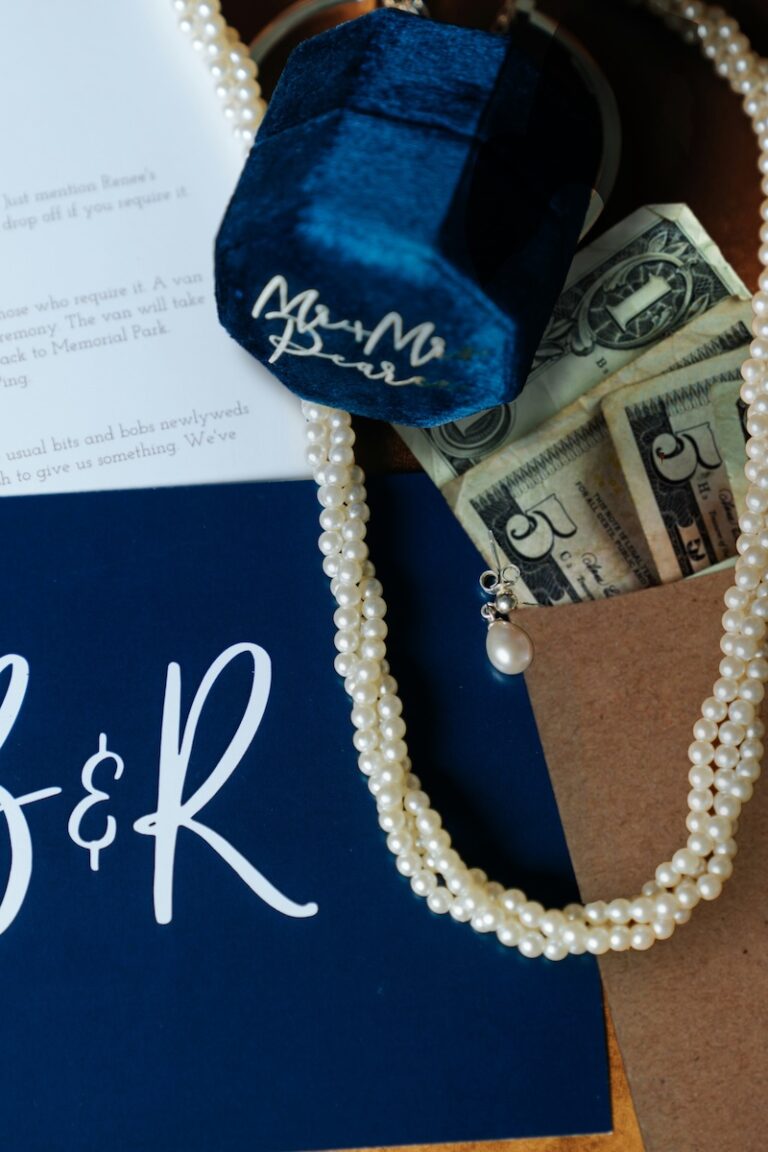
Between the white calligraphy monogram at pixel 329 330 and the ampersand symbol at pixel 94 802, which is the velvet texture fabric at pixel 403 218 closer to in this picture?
the white calligraphy monogram at pixel 329 330

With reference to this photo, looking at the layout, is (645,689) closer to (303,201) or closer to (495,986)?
(495,986)

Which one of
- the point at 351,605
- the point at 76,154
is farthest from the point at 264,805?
the point at 76,154

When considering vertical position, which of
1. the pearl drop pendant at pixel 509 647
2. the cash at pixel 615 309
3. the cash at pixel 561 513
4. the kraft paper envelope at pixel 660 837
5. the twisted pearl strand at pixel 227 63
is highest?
the twisted pearl strand at pixel 227 63

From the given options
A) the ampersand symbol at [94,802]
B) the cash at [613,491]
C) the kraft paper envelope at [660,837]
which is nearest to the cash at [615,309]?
the cash at [613,491]

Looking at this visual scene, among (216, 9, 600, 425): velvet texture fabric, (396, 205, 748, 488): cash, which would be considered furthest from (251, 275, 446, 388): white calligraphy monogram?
(396, 205, 748, 488): cash

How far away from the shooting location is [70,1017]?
0.53 meters

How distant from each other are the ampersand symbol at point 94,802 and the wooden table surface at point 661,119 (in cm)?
21

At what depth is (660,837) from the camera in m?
0.54

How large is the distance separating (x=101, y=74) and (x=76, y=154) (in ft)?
0.17

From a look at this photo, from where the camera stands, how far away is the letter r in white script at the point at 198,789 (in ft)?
1.78

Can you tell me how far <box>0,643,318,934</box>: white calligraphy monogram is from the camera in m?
0.54

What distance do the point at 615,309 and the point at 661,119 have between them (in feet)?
0.43

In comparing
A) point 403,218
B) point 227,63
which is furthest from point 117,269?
point 403,218

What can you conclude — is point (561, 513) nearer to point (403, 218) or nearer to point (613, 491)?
point (613, 491)
